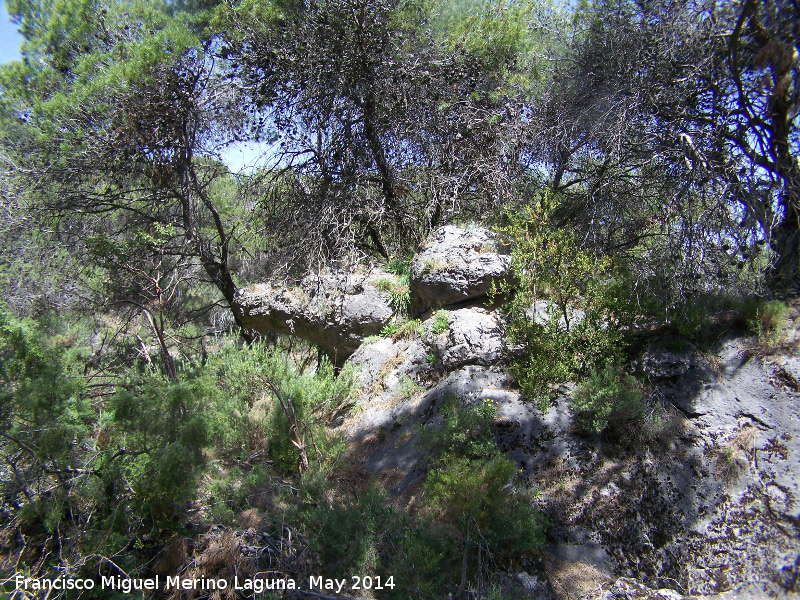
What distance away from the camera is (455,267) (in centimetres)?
641

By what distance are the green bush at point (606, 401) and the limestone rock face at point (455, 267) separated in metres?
2.04

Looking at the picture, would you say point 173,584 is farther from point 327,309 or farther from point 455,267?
point 455,267

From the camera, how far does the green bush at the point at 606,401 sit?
4.35 metres

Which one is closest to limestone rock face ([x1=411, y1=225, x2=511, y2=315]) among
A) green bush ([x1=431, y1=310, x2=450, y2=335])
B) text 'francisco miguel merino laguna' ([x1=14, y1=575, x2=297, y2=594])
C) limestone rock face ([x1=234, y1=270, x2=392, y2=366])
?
green bush ([x1=431, y1=310, x2=450, y2=335])

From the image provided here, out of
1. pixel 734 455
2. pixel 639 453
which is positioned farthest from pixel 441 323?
pixel 734 455

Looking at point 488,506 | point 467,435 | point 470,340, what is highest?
point 470,340

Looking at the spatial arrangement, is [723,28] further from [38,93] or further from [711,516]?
[38,93]

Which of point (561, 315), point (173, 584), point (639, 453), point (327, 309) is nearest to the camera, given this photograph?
point (173, 584)

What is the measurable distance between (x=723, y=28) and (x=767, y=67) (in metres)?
0.82

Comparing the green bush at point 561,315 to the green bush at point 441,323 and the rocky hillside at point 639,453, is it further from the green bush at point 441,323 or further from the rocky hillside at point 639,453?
the green bush at point 441,323

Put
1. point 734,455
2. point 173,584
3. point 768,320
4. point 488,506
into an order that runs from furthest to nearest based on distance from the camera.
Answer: point 768,320, point 734,455, point 488,506, point 173,584

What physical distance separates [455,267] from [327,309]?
2088mm

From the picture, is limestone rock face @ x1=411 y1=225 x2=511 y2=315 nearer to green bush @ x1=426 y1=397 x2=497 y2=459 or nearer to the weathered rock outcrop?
the weathered rock outcrop

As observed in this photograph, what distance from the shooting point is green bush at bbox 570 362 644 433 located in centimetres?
435
